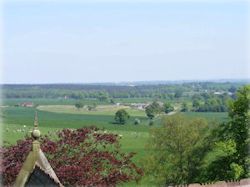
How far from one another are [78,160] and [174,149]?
56.7ft

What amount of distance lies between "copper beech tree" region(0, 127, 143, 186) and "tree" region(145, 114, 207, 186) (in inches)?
565

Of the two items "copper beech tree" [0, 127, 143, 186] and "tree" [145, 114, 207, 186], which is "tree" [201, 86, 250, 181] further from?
"copper beech tree" [0, 127, 143, 186]

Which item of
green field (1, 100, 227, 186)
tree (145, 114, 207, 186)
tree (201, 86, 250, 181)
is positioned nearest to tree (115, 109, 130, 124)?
green field (1, 100, 227, 186)

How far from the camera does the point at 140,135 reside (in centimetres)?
6856

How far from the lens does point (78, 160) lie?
13453mm

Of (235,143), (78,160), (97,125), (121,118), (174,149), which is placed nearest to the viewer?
(78,160)

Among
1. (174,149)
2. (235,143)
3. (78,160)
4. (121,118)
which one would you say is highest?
(78,160)

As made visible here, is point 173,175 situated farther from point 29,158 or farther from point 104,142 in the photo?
point 29,158

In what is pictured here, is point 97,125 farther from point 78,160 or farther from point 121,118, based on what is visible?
point 78,160

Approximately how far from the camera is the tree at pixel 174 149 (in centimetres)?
2881

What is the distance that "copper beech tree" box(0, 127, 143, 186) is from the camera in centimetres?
1249

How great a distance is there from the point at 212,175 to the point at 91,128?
30.6 feet

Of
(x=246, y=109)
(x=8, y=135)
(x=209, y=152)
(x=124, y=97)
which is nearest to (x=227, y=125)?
(x=246, y=109)

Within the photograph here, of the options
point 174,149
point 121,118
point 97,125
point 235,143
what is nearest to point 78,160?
point 235,143
